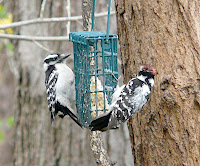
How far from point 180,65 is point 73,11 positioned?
3.67 meters

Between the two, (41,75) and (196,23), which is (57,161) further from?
(196,23)

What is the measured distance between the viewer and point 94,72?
425 cm

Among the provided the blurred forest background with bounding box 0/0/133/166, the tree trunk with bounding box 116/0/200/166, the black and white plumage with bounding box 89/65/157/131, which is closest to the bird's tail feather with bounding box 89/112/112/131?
the black and white plumage with bounding box 89/65/157/131

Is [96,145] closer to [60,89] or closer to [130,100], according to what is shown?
[130,100]

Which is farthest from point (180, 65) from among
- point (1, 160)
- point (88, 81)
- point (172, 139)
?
point (1, 160)

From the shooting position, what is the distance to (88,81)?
4.21 m

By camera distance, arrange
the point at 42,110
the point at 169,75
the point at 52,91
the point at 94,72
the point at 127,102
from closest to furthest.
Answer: the point at 169,75 → the point at 127,102 → the point at 94,72 → the point at 52,91 → the point at 42,110

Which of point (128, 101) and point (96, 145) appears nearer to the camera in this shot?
point (96, 145)

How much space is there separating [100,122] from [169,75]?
0.86 m

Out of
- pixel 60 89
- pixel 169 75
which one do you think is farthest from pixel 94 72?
pixel 169 75

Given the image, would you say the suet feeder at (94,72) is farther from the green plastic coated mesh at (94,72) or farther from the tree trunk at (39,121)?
the tree trunk at (39,121)

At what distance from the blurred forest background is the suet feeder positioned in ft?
7.78

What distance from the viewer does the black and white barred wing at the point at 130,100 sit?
153 inches

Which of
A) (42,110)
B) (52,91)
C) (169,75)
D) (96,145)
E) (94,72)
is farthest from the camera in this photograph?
(42,110)
